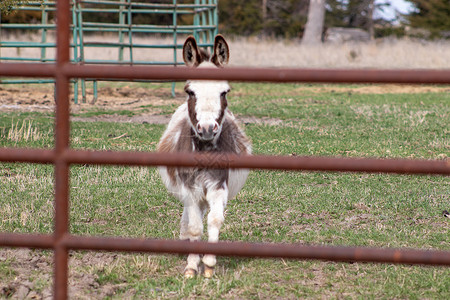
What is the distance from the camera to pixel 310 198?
5.93 m

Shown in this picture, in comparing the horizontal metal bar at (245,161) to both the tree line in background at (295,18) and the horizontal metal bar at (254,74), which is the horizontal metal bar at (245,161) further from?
the tree line in background at (295,18)

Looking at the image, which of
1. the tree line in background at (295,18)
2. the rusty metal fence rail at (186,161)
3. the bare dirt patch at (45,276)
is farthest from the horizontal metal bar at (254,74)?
the tree line in background at (295,18)

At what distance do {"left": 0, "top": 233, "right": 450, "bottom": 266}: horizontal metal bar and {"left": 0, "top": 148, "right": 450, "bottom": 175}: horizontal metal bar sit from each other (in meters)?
0.30

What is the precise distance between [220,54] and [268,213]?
1830 millimetres

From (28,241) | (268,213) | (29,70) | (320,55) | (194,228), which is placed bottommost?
(268,213)

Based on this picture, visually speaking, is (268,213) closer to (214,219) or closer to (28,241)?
(214,219)

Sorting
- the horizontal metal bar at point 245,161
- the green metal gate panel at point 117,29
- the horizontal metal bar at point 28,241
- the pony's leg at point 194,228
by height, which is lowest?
the pony's leg at point 194,228

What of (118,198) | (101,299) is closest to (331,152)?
(118,198)

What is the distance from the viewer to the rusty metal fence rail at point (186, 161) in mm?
2129

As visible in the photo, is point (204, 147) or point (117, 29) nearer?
point (204, 147)

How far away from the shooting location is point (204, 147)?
4.11 meters

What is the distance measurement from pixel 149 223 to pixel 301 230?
1339 millimetres

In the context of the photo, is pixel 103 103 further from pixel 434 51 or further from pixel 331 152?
pixel 434 51

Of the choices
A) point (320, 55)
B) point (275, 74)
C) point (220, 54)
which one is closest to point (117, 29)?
point (320, 55)
